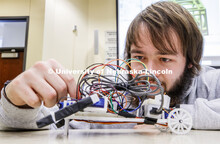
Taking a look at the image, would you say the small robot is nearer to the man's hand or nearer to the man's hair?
the man's hand

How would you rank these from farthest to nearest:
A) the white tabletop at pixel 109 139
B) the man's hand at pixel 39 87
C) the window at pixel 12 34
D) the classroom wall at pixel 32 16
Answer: the window at pixel 12 34, the classroom wall at pixel 32 16, the man's hand at pixel 39 87, the white tabletop at pixel 109 139

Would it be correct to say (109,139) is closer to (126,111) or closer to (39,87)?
(126,111)

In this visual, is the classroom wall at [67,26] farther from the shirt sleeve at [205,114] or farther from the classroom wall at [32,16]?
the shirt sleeve at [205,114]

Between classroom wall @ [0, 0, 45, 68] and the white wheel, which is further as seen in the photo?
classroom wall @ [0, 0, 45, 68]

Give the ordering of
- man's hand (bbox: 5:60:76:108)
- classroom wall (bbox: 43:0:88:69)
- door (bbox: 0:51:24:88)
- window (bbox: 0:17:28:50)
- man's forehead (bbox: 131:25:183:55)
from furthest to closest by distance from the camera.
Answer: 1. window (bbox: 0:17:28:50)
2. door (bbox: 0:51:24:88)
3. classroom wall (bbox: 43:0:88:69)
4. man's forehead (bbox: 131:25:183:55)
5. man's hand (bbox: 5:60:76:108)

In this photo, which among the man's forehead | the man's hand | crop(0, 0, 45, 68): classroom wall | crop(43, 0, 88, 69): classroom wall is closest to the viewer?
the man's hand

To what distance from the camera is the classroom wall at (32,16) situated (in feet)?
6.23

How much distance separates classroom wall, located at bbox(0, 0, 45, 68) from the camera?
6.23ft

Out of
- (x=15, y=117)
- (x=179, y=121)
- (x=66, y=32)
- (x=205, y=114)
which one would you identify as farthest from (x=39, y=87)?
(x=66, y=32)

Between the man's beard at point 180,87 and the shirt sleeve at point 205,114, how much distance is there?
24cm

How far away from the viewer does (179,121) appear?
0.39 meters

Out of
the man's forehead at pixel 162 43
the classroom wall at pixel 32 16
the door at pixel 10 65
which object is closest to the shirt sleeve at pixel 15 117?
the man's forehead at pixel 162 43

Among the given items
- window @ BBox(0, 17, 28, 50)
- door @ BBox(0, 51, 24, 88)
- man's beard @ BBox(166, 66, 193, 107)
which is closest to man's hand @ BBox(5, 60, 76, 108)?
man's beard @ BBox(166, 66, 193, 107)

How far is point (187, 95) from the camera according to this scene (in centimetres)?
79
